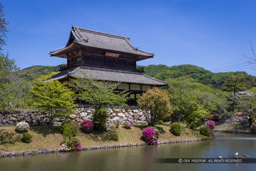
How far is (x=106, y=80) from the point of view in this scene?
26578mm

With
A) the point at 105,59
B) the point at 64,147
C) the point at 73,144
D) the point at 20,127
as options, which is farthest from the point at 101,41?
the point at 64,147

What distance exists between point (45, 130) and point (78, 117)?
14.3 ft

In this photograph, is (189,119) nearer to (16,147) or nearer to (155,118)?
(155,118)

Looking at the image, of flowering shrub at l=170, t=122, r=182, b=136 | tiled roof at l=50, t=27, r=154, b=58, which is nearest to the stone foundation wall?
flowering shrub at l=170, t=122, r=182, b=136

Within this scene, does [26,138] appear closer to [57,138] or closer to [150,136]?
[57,138]

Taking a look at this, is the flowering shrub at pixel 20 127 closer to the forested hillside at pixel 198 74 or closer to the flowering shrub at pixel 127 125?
the flowering shrub at pixel 127 125

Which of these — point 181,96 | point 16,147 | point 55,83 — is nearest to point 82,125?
point 55,83

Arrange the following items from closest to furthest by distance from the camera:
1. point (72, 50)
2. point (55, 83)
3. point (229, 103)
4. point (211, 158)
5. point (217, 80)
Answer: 1. point (211, 158)
2. point (55, 83)
3. point (72, 50)
4. point (229, 103)
5. point (217, 80)

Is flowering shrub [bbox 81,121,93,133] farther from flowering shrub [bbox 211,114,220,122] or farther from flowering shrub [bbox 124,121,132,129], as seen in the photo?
flowering shrub [bbox 211,114,220,122]

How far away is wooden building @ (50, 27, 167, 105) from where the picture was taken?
92.7 ft

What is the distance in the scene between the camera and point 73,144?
776 inches

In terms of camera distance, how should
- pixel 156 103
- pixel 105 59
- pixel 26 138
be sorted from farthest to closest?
pixel 105 59 → pixel 156 103 → pixel 26 138

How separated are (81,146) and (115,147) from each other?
348cm

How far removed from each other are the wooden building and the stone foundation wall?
6.58 feet
